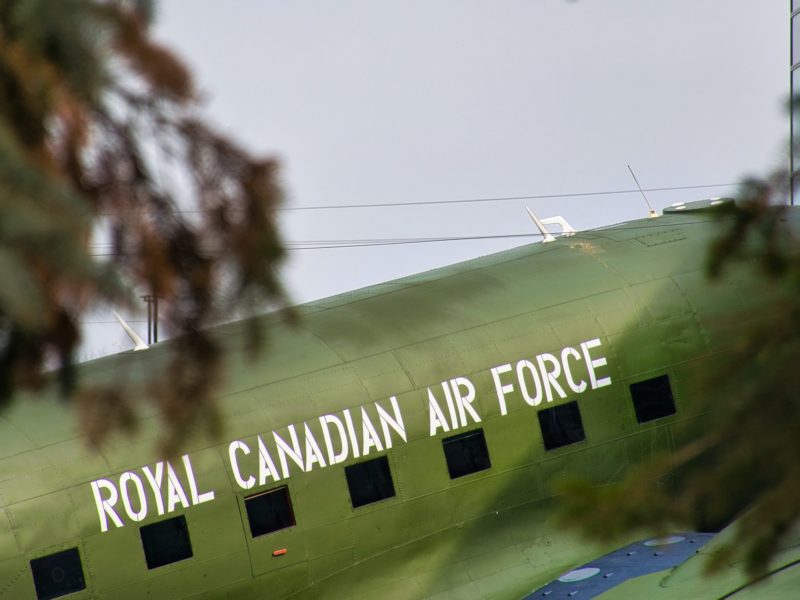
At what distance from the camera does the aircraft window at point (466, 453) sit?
A: 14.6m

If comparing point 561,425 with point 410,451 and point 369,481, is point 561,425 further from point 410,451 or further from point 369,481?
point 369,481

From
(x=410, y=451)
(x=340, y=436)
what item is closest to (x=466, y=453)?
(x=410, y=451)

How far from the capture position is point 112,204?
504cm

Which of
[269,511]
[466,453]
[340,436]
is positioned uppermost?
[340,436]

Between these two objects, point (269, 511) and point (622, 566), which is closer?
point (269, 511)

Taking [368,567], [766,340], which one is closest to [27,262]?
[766,340]

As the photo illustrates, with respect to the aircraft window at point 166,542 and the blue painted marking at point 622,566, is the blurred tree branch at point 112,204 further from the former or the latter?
the blue painted marking at point 622,566

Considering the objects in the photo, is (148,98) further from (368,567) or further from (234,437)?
(368,567)

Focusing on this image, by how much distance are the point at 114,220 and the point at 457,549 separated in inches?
407

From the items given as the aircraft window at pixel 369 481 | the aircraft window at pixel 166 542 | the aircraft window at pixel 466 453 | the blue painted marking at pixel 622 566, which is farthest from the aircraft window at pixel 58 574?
the blue painted marking at pixel 622 566

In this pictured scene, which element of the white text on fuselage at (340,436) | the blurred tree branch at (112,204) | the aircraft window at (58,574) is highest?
the blurred tree branch at (112,204)

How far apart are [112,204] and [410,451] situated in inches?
381

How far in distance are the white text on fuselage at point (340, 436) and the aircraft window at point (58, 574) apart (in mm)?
435

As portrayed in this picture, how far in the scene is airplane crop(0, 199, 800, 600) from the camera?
1305 cm
